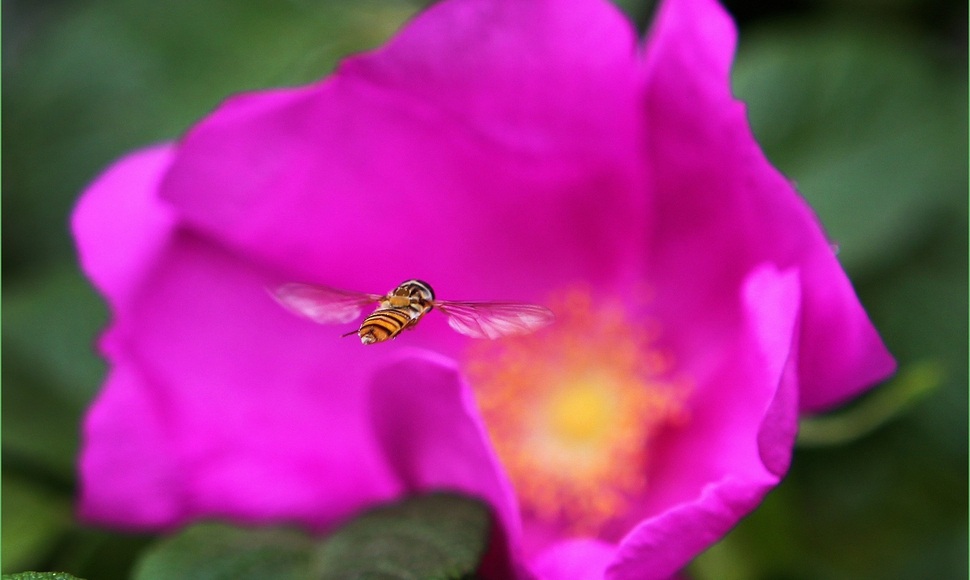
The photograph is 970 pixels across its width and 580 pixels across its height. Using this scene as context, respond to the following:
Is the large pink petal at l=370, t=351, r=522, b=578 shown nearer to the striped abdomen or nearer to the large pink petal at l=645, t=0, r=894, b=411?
the striped abdomen

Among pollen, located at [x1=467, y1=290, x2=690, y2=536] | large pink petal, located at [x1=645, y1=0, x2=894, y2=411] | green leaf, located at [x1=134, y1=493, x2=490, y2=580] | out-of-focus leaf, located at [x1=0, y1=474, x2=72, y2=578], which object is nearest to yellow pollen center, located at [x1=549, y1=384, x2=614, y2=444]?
pollen, located at [x1=467, y1=290, x2=690, y2=536]

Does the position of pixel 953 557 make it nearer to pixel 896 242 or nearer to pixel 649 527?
pixel 896 242

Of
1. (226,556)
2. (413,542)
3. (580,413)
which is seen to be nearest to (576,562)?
(413,542)

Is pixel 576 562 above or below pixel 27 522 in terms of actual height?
above

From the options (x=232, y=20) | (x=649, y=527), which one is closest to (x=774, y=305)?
(x=649, y=527)

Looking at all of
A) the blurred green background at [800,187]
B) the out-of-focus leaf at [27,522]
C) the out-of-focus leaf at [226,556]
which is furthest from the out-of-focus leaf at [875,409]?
the out-of-focus leaf at [27,522]

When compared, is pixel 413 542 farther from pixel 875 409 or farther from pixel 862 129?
pixel 862 129
